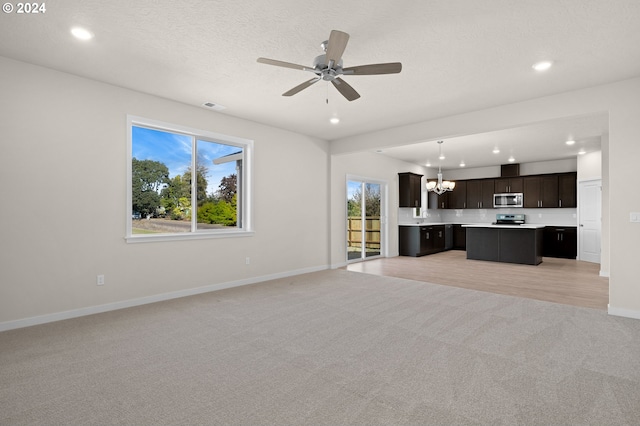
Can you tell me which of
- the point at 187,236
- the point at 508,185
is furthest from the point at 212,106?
the point at 508,185

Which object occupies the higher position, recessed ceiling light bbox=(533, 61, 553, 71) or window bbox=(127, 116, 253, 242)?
recessed ceiling light bbox=(533, 61, 553, 71)

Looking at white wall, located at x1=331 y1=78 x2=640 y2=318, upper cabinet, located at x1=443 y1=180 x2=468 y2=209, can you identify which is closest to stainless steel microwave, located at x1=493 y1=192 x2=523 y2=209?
upper cabinet, located at x1=443 y1=180 x2=468 y2=209

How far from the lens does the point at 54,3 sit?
2.48 metres

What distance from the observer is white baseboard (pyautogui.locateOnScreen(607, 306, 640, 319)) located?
3729mm

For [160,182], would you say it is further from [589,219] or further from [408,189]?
[589,219]

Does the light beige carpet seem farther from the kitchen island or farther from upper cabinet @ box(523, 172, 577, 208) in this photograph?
upper cabinet @ box(523, 172, 577, 208)

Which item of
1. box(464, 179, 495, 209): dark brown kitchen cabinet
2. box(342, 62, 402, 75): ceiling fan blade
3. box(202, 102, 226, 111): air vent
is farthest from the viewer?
box(464, 179, 495, 209): dark brown kitchen cabinet

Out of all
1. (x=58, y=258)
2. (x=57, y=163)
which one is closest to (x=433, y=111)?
(x=57, y=163)

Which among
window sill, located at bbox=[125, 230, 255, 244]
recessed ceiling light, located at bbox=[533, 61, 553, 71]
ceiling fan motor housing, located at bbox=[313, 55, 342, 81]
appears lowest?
window sill, located at bbox=[125, 230, 255, 244]

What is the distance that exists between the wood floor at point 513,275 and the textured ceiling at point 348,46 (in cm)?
289

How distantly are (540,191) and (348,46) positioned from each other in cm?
873

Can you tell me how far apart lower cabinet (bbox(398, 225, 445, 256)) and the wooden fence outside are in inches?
36.4

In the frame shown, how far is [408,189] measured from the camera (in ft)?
30.2

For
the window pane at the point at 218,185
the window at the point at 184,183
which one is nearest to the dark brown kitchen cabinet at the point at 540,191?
the window at the point at 184,183
